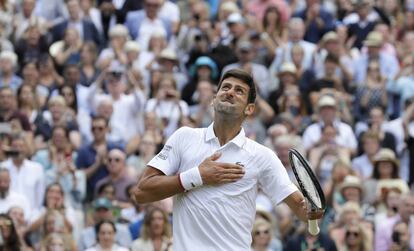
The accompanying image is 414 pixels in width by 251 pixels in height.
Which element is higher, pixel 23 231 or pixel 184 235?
pixel 184 235

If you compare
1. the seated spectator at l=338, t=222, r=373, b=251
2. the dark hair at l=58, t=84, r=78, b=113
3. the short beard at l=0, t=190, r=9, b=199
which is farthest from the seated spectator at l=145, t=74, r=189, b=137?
the seated spectator at l=338, t=222, r=373, b=251

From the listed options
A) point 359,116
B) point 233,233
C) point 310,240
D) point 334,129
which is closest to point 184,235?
point 233,233

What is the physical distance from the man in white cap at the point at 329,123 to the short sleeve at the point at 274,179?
856 cm

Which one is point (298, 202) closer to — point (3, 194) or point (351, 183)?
point (351, 183)

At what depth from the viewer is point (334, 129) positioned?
1770 cm

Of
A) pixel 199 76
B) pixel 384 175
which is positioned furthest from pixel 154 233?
pixel 199 76

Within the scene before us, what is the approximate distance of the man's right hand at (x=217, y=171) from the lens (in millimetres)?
8866

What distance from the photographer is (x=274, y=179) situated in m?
9.17

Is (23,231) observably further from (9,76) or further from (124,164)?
(9,76)

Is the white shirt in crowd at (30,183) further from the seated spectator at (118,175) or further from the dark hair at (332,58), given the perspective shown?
the dark hair at (332,58)

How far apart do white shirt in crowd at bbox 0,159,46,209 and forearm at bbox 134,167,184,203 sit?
7.44 meters

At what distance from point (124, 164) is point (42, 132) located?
1.48 meters

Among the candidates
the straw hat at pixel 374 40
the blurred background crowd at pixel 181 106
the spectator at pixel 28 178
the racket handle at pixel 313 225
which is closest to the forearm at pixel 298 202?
the racket handle at pixel 313 225

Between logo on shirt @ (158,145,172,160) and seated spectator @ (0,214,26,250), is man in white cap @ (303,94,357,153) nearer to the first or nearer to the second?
seated spectator @ (0,214,26,250)
